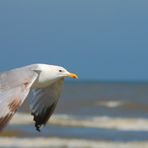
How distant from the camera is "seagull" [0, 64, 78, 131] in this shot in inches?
210

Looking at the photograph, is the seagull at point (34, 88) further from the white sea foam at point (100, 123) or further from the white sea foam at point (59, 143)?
the white sea foam at point (100, 123)

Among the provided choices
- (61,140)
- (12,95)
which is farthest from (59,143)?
(12,95)

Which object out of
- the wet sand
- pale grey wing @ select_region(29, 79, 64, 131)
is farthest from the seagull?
the wet sand

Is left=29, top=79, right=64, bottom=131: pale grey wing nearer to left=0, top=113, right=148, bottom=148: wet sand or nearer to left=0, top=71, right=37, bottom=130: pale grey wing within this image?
left=0, top=71, right=37, bottom=130: pale grey wing

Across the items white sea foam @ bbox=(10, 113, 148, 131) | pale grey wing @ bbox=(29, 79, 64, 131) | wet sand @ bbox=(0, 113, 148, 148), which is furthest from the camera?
white sea foam @ bbox=(10, 113, 148, 131)

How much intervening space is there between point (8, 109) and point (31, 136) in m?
11.4

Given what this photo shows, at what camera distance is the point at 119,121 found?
23.3m

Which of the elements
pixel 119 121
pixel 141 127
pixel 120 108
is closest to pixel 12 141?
pixel 141 127

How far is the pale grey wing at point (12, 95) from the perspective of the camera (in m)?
5.12

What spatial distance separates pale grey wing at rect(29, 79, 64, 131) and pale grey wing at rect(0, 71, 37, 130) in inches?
32.3

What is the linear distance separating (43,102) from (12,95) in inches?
53.2

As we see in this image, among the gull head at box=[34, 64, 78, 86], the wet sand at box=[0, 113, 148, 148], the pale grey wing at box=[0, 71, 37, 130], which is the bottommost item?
the wet sand at box=[0, 113, 148, 148]

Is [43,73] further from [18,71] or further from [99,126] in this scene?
[99,126]

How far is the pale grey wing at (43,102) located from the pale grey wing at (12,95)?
82 centimetres
